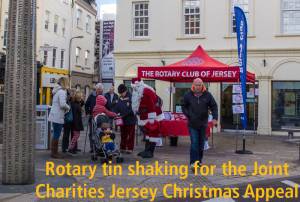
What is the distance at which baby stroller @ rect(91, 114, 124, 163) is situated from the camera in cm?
1063

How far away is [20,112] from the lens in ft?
25.7

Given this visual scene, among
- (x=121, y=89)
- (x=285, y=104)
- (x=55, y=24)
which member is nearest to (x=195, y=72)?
(x=121, y=89)

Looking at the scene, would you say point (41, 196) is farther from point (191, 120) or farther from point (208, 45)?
point (208, 45)

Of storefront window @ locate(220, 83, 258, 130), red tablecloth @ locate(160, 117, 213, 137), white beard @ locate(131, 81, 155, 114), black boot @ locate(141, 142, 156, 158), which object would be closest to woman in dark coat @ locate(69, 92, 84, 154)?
white beard @ locate(131, 81, 155, 114)

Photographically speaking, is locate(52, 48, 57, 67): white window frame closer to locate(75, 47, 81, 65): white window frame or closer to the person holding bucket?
locate(75, 47, 81, 65): white window frame

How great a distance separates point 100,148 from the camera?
10.7m

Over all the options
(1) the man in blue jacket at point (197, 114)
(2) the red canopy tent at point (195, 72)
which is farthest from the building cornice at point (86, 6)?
(1) the man in blue jacket at point (197, 114)

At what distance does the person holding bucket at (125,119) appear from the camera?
39.5ft

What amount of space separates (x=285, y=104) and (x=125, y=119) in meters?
13.1

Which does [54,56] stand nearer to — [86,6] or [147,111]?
[86,6]

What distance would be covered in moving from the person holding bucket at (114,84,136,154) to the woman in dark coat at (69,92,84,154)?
0.95 m

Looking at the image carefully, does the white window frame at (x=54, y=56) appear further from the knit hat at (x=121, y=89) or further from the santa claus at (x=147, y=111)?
the santa claus at (x=147, y=111)

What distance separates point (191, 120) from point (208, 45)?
50.1ft

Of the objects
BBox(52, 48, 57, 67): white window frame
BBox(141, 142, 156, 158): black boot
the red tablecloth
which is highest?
BBox(52, 48, 57, 67): white window frame
